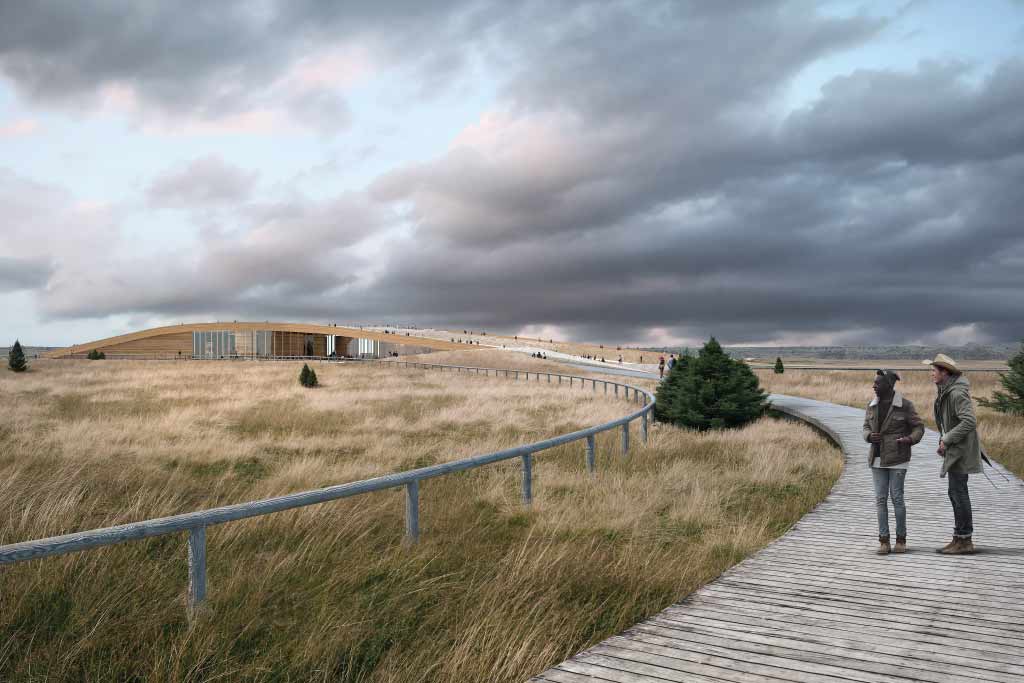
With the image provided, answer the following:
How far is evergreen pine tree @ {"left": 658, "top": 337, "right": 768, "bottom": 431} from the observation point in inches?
728

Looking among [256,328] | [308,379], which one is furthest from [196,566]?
[256,328]

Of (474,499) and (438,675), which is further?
(474,499)

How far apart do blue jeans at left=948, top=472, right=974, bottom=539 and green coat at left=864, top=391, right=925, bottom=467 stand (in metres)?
0.45

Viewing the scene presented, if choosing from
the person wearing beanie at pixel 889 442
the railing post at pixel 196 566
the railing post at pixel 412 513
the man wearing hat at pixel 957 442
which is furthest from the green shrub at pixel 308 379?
the man wearing hat at pixel 957 442

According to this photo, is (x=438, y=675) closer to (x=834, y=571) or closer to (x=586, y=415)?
(x=834, y=571)

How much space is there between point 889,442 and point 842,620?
2384 mm

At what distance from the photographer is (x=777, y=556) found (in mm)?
6707

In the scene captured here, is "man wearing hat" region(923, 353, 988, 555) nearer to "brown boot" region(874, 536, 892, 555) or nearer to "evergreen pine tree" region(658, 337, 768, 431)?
"brown boot" region(874, 536, 892, 555)

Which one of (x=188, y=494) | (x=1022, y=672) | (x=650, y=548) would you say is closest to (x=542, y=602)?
(x=650, y=548)

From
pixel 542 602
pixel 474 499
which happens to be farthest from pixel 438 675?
pixel 474 499

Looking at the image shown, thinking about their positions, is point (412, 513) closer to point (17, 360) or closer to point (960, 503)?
point (960, 503)

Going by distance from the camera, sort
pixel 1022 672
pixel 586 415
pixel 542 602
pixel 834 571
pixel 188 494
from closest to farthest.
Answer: pixel 1022 672, pixel 542 602, pixel 834 571, pixel 188 494, pixel 586 415

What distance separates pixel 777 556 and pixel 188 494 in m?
7.02

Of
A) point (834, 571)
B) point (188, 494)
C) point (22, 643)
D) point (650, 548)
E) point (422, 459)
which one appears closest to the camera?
point (22, 643)
